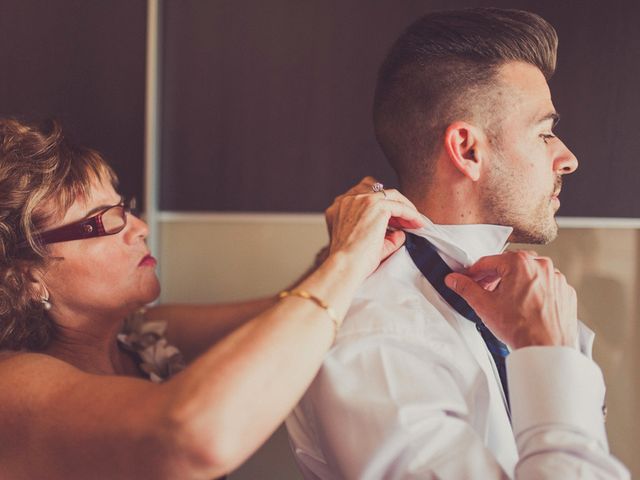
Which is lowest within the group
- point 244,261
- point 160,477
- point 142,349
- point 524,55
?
point 142,349

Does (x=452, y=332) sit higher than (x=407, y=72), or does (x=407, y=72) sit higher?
(x=407, y=72)

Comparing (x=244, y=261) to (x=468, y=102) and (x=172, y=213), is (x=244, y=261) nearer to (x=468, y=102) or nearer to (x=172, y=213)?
(x=172, y=213)

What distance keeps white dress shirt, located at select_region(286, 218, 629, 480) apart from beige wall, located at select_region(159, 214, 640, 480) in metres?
0.35

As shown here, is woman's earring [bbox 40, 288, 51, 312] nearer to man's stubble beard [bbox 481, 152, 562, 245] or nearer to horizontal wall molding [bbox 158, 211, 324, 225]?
horizontal wall molding [bbox 158, 211, 324, 225]

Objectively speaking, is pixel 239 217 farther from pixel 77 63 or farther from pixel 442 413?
pixel 442 413

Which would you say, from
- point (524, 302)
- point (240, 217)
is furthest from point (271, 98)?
point (524, 302)

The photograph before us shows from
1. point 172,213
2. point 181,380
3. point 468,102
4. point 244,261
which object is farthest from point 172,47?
point 181,380

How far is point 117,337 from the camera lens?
1497 millimetres

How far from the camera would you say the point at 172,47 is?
1.71m

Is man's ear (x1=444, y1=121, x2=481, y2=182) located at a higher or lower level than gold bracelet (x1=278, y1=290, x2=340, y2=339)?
higher

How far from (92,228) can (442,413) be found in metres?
0.77

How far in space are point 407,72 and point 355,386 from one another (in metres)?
0.58

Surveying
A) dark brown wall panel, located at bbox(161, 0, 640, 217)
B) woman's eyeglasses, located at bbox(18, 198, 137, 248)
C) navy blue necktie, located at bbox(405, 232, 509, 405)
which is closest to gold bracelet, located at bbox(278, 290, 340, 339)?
navy blue necktie, located at bbox(405, 232, 509, 405)

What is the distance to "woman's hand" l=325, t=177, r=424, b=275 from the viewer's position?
0.97 metres
